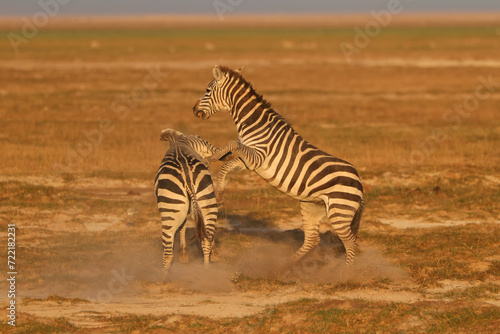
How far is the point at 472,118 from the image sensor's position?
24625 mm

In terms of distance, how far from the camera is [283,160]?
9.50 m

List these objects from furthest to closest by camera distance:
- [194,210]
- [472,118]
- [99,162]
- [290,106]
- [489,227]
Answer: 1. [290,106]
2. [472,118]
3. [99,162]
4. [489,227]
5. [194,210]

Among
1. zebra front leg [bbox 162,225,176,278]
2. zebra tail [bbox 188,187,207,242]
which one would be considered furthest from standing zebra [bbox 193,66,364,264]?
zebra front leg [bbox 162,225,176,278]

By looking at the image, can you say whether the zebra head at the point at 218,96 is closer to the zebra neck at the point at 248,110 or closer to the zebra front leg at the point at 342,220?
the zebra neck at the point at 248,110

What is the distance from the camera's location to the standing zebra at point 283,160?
30.8ft


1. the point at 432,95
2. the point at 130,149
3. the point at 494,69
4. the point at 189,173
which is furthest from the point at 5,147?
the point at 494,69

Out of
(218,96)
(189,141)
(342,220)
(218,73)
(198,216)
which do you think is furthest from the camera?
(189,141)

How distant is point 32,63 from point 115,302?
42.5 metres

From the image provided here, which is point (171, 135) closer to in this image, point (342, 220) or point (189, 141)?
point (189, 141)

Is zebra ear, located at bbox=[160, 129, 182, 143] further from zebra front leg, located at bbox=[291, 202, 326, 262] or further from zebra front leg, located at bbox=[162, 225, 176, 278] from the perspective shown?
zebra front leg, located at bbox=[291, 202, 326, 262]

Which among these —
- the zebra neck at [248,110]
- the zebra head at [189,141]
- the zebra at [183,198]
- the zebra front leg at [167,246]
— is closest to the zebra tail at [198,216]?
the zebra at [183,198]

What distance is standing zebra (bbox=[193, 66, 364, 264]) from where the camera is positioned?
9398 millimetres

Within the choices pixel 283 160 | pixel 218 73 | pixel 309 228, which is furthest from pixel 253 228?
pixel 218 73

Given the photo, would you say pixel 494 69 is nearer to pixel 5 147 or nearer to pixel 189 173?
pixel 5 147
